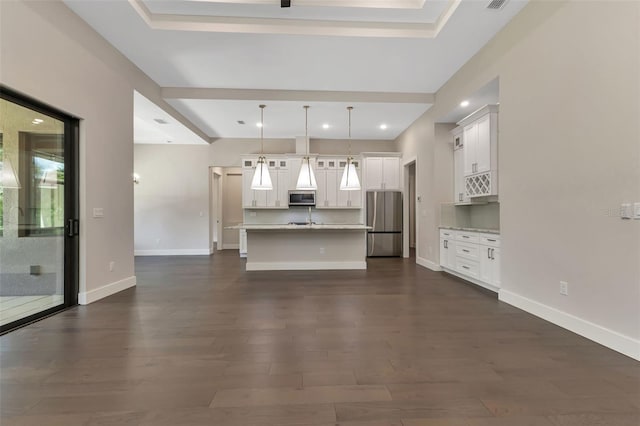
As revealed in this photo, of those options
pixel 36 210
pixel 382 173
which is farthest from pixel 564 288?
pixel 36 210

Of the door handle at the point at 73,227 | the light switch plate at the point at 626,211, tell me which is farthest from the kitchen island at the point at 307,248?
the light switch plate at the point at 626,211

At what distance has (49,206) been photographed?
3207 millimetres

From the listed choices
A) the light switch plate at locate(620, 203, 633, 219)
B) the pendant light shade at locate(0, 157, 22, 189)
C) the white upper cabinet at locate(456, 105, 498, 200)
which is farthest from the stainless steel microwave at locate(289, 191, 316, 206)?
the light switch plate at locate(620, 203, 633, 219)

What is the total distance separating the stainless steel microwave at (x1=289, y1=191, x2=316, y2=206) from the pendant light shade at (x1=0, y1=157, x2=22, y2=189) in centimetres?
514

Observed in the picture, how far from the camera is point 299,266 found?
5672mm

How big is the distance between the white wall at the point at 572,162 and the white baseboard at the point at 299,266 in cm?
273

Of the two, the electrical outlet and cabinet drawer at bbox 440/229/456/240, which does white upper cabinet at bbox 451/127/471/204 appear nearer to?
cabinet drawer at bbox 440/229/456/240

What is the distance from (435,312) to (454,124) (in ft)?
12.7

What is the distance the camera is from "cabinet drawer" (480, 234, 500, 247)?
12.5ft

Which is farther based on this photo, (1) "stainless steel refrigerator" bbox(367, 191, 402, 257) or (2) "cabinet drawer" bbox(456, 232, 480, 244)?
(1) "stainless steel refrigerator" bbox(367, 191, 402, 257)

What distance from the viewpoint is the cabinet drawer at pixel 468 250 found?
429 cm

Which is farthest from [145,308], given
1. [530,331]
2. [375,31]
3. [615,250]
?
[615,250]

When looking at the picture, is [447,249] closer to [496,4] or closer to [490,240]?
[490,240]

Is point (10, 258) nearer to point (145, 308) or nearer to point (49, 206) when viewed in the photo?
point (49, 206)
